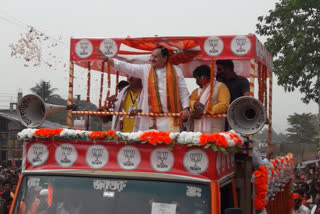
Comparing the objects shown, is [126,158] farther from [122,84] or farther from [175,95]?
[122,84]

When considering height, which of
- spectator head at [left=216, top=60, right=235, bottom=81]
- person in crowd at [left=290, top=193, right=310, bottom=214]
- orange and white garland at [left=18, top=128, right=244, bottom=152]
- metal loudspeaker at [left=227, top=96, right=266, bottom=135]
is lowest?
person in crowd at [left=290, top=193, right=310, bottom=214]

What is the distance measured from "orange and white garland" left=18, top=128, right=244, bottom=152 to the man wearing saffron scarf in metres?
1.39

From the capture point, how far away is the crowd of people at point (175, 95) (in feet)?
20.2

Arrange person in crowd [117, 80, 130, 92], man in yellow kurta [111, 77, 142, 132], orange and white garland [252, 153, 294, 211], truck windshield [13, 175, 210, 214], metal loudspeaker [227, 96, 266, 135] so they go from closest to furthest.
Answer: truck windshield [13, 175, 210, 214]
metal loudspeaker [227, 96, 266, 135]
orange and white garland [252, 153, 294, 211]
man in yellow kurta [111, 77, 142, 132]
person in crowd [117, 80, 130, 92]

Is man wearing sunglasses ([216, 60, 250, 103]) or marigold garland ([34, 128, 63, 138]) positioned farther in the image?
man wearing sunglasses ([216, 60, 250, 103])

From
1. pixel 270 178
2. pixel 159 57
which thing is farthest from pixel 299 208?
pixel 159 57

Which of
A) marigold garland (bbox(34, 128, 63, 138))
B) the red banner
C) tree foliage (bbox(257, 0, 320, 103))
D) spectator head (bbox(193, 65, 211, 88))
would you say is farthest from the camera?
tree foliage (bbox(257, 0, 320, 103))

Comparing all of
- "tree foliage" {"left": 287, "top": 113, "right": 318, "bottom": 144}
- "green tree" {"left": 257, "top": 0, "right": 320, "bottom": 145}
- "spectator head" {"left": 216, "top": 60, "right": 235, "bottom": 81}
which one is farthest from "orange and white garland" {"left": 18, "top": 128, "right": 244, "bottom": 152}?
"tree foliage" {"left": 287, "top": 113, "right": 318, "bottom": 144}

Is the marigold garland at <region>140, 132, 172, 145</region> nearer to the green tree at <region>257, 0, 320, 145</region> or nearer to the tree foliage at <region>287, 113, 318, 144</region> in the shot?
the green tree at <region>257, 0, 320, 145</region>

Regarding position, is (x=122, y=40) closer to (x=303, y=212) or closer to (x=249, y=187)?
(x=249, y=187)

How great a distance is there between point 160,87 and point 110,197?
7.16 feet

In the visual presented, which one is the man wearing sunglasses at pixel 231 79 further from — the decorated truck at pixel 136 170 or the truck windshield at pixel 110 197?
the truck windshield at pixel 110 197

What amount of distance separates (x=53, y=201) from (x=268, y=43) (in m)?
15.3

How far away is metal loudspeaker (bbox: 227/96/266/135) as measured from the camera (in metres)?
5.30
